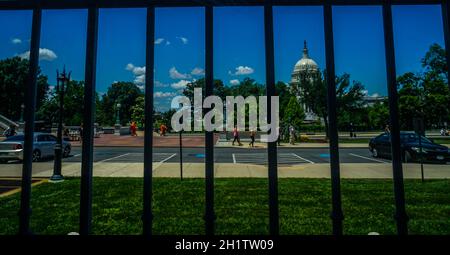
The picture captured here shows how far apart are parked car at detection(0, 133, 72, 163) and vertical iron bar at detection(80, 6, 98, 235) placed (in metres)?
12.9

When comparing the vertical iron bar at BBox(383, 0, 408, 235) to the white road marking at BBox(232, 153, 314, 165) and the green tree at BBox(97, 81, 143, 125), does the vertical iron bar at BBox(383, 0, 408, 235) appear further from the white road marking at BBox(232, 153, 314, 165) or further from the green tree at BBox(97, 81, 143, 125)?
the green tree at BBox(97, 81, 143, 125)

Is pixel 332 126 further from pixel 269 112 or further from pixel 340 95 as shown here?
pixel 340 95

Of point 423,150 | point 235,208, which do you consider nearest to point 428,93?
point 423,150

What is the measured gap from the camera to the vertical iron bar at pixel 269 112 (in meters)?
1.55

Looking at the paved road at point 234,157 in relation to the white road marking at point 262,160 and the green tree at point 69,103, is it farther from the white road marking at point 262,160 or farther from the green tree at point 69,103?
the green tree at point 69,103

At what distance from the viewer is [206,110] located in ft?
5.45

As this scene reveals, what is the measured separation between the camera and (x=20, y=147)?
12602mm

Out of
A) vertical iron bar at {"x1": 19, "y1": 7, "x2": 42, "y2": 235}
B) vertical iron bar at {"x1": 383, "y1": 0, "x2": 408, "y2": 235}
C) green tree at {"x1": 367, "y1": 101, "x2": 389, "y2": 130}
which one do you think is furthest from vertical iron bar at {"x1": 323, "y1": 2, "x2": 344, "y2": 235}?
green tree at {"x1": 367, "y1": 101, "x2": 389, "y2": 130}

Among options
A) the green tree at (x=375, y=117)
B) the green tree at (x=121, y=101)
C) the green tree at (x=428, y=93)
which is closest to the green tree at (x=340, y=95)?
the green tree at (x=428, y=93)

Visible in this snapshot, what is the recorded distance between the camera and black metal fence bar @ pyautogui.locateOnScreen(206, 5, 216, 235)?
1.57m

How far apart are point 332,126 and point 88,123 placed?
137 centimetres
